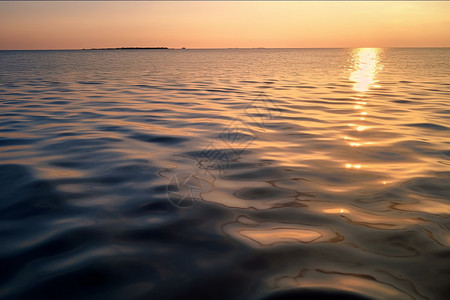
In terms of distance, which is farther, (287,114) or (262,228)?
(287,114)

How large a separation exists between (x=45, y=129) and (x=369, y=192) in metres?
6.42

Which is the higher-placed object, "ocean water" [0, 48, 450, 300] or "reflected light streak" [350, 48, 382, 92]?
"reflected light streak" [350, 48, 382, 92]

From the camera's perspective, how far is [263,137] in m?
6.46

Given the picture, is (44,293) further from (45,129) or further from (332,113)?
(332,113)

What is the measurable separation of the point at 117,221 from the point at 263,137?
3924mm

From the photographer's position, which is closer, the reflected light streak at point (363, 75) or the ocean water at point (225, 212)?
the ocean water at point (225, 212)

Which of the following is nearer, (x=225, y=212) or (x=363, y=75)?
(x=225, y=212)

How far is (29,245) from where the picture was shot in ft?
8.64

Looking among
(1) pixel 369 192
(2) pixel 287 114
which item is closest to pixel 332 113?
(2) pixel 287 114

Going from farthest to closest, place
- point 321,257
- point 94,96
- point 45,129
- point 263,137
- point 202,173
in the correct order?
point 94,96, point 45,129, point 263,137, point 202,173, point 321,257

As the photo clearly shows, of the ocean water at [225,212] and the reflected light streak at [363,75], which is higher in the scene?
the reflected light streak at [363,75]

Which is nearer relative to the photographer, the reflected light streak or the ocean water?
the ocean water

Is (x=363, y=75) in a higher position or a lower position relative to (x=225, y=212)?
higher

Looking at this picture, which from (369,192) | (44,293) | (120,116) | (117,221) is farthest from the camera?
(120,116)
